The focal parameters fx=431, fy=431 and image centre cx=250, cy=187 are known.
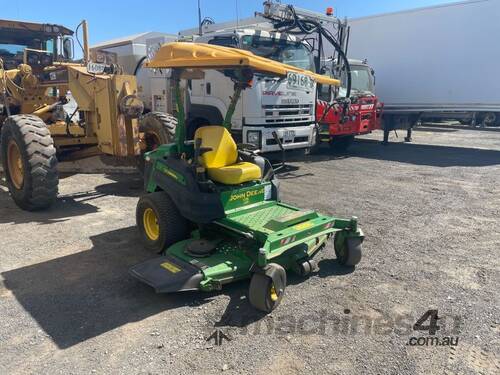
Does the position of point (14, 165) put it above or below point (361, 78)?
below

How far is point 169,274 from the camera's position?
3559 mm

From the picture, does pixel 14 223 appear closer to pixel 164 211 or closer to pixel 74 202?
pixel 74 202

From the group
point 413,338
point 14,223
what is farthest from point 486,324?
point 14,223

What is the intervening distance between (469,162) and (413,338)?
8486mm

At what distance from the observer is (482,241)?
16.4 ft

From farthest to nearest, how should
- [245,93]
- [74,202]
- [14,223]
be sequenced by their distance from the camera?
[245,93] → [74,202] → [14,223]

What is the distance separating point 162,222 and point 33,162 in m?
2.28

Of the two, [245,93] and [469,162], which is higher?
[245,93]

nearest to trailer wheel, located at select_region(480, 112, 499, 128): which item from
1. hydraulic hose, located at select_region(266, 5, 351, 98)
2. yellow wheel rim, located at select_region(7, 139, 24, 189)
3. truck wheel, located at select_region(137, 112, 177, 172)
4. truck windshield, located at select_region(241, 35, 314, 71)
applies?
hydraulic hose, located at select_region(266, 5, 351, 98)

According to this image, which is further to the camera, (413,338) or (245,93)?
(245,93)

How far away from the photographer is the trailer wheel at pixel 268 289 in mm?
3279

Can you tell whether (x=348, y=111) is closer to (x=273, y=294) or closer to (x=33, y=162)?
(x=33, y=162)

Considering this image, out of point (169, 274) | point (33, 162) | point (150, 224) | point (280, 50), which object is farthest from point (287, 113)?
point (169, 274)

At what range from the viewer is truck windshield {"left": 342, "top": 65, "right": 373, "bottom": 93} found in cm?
1228
